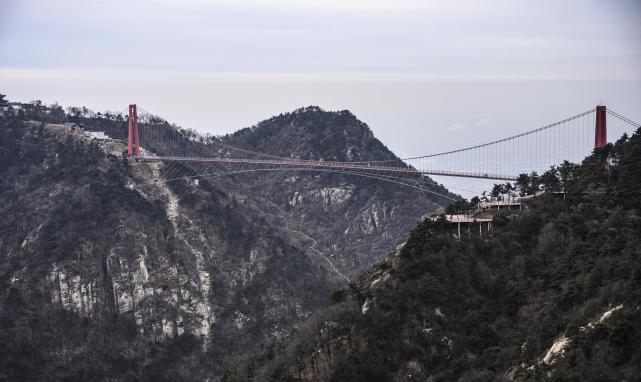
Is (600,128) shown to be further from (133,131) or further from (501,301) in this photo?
(133,131)

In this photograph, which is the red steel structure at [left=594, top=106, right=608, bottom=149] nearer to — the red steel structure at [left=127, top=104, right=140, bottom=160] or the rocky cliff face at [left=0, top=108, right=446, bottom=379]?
the rocky cliff face at [left=0, top=108, right=446, bottom=379]

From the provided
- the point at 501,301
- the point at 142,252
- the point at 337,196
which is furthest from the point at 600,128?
the point at 337,196

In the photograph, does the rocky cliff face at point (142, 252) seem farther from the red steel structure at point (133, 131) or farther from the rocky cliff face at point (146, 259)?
the red steel structure at point (133, 131)

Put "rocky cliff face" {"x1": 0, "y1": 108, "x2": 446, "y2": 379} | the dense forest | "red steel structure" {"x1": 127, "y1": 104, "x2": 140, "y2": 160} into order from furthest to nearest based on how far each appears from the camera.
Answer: "red steel structure" {"x1": 127, "y1": 104, "x2": 140, "y2": 160}, "rocky cliff face" {"x1": 0, "y1": 108, "x2": 446, "y2": 379}, the dense forest

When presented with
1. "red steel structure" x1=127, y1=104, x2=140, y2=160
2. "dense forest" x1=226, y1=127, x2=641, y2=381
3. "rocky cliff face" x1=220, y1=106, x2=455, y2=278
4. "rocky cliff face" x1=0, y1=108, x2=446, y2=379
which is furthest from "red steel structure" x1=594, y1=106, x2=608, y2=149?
"red steel structure" x1=127, y1=104, x2=140, y2=160

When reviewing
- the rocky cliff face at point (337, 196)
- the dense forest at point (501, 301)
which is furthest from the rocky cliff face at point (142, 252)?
the dense forest at point (501, 301)

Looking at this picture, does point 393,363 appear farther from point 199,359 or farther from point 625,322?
point 199,359

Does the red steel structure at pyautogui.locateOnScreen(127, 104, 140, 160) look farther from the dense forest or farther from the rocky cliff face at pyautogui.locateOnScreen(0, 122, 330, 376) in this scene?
the dense forest

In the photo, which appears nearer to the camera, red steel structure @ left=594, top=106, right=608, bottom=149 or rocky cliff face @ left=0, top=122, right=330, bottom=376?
red steel structure @ left=594, top=106, right=608, bottom=149

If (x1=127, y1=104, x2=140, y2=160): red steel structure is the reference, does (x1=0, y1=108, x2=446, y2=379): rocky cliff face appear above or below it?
below

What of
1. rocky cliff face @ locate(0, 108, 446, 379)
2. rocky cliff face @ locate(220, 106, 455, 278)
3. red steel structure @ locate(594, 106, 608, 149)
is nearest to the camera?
red steel structure @ locate(594, 106, 608, 149)
